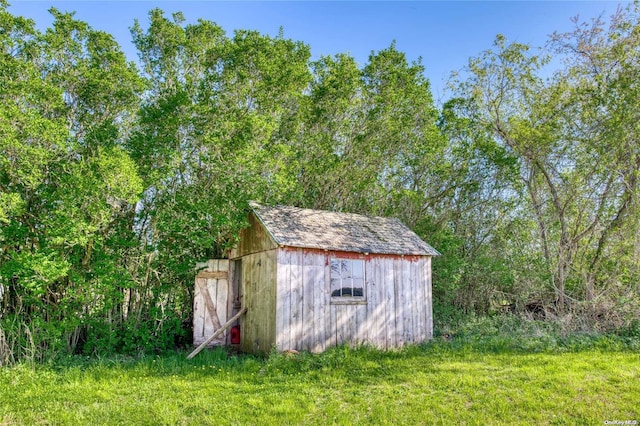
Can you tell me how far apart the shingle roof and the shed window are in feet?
1.30

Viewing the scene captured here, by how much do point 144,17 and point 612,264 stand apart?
611 inches

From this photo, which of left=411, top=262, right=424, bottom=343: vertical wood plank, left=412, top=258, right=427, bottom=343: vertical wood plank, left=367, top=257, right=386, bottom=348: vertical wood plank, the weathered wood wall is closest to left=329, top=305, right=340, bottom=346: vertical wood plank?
the weathered wood wall

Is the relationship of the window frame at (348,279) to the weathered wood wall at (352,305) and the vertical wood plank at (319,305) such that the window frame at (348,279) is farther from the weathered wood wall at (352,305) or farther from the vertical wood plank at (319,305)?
the vertical wood plank at (319,305)

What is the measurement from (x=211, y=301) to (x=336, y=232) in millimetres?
3784

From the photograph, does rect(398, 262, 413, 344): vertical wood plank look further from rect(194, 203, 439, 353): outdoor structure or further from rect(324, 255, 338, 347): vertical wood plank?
rect(324, 255, 338, 347): vertical wood plank

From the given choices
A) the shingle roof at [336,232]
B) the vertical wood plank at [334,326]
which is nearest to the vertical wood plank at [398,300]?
the shingle roof at [336,232]

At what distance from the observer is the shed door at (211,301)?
11.1 metres

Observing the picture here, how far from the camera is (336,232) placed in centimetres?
1138

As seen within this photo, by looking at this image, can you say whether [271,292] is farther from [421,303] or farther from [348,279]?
[421,303]

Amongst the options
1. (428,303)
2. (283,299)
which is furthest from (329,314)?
(428,303)

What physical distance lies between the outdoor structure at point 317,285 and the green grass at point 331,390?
1154mm

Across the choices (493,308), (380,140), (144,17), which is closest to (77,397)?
(144,17)

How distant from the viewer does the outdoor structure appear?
9898 mm

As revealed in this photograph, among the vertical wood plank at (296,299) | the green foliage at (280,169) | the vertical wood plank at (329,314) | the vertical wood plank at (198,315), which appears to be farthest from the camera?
the vertical wood plank at (198,315)
